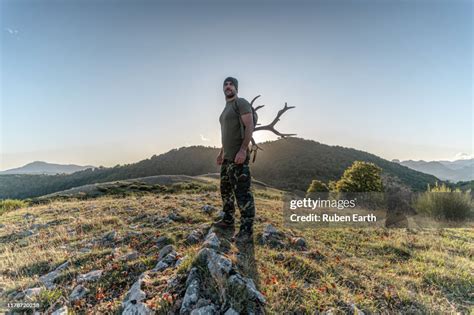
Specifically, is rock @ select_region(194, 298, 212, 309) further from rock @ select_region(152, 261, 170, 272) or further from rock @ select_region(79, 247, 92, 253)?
rock @ select_region(79, 247, 92, 253)

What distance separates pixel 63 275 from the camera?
3514 millimetres

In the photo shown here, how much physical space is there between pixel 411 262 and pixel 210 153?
3907 inches

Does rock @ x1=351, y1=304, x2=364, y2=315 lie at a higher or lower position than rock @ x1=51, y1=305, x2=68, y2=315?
A: lower

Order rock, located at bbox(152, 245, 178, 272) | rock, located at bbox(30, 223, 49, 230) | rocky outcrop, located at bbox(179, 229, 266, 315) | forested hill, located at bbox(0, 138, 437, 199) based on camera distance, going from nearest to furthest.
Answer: rocky outcrop, located at bbox(179, 229, 266, 315), rock, located at bbox(152, 245, 178, 272), rock, located at bbox(30, 223, 49, 230), forested hill, located at bbox(0, 138, 437, 199)

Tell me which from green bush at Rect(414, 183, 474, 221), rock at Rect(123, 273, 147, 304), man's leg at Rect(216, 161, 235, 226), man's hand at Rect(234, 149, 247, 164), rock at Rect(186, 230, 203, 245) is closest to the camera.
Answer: rock at Rect(123, 273, 147, 304)

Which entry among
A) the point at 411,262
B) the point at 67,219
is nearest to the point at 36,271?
the point at 67,219

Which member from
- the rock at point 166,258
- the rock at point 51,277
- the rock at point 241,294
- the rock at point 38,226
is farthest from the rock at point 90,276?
the rock at point 38,226

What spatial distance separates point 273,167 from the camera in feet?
276

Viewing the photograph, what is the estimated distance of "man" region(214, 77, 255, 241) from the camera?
451 cm

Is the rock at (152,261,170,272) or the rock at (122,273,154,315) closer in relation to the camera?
the rock at (122,273,154,315)

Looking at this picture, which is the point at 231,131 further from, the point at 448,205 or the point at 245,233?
the point at 448,205

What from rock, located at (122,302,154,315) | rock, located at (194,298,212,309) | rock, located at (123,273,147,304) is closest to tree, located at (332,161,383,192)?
rock, located at (194,298,212,309)

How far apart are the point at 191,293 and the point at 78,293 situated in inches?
70.2

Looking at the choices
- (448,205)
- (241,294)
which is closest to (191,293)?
(241,294)
